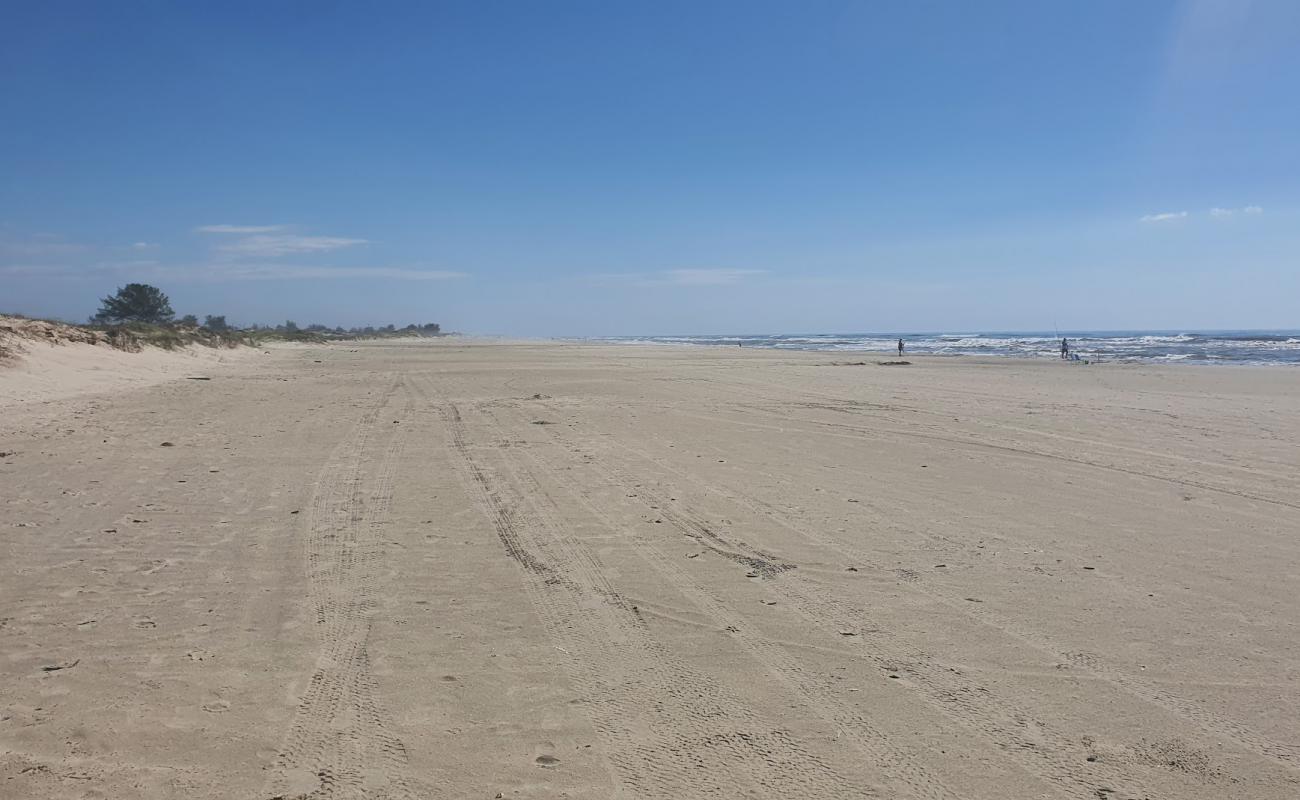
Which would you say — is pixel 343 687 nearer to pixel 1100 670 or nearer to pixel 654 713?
pixel 654 713

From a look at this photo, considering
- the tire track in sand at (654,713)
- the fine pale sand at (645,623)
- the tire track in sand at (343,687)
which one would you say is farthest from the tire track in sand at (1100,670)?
the tire track in sand at (343,687)

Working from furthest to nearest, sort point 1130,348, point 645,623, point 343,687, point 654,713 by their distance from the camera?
1. point 1130,348
2. point 645,623
3. point 343,687
4. point 654,713

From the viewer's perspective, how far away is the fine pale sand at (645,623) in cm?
300

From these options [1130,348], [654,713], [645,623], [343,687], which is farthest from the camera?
[1130,348]

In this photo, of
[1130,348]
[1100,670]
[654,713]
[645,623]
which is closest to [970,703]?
[1100,670]

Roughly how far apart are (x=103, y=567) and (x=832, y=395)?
1488 centimetres

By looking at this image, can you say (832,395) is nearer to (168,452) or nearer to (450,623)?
(168,452)

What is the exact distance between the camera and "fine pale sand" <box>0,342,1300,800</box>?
118 inches

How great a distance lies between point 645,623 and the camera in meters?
4.37

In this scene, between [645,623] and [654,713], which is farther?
[645,623]

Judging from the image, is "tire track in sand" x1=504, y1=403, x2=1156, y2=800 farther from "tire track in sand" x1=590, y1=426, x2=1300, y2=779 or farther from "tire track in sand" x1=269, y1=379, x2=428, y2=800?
"tire track in sand" x1=269, y1=379, x2=428, y2=800

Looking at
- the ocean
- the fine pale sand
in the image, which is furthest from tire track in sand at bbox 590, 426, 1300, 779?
the ocean

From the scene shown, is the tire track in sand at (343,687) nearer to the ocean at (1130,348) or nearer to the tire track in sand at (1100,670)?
the tire track in sand at (1100,670)

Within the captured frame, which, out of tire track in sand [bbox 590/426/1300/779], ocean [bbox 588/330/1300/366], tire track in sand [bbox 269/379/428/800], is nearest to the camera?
tire track in sand [bbox 269/379/428/800]
